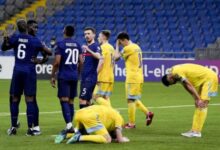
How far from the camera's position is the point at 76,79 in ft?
45.6

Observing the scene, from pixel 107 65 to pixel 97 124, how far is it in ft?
17.3

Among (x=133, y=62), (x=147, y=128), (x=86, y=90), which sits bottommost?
(x=147, y=128)

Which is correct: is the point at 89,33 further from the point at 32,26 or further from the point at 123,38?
the point at 123,38

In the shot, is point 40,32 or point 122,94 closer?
point 122,94

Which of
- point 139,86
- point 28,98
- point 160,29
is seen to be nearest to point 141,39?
point 160,29

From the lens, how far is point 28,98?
13.8 m

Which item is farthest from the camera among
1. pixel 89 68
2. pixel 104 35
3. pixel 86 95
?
pixel 104 35

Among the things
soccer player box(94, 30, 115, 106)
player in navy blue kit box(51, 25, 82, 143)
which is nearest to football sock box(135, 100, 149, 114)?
soccer player box(94, 30, 115, 106)

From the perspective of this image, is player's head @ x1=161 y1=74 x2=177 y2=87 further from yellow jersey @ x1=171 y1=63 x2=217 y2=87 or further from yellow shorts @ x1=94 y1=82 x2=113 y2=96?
yellow shorts @ x1=94 y1=82 x2=113 y2=96

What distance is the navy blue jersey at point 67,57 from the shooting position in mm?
13703

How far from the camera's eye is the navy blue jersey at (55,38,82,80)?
13.7 metres

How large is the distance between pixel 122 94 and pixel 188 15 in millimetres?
12353

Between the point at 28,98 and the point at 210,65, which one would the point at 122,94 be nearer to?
the point at 210,65

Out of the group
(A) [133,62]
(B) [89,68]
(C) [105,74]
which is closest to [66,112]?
(B) [89,68]
